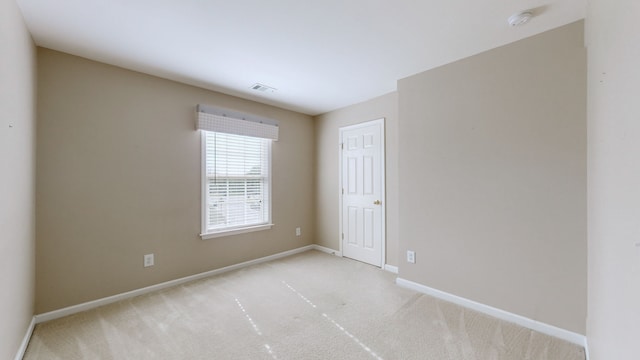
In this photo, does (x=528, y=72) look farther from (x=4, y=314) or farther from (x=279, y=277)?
(x=4, y=314)

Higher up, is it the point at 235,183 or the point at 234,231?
the point at 235,183

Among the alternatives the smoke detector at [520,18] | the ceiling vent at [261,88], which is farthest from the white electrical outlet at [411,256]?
the ceiling vent at [261,88]

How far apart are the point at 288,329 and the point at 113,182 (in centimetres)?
222

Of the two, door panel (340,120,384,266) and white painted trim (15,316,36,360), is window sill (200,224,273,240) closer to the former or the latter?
door panel (340,120,384,266)

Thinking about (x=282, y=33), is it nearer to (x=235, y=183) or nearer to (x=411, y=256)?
(x=235, y=183)

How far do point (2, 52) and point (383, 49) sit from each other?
2.52 meters

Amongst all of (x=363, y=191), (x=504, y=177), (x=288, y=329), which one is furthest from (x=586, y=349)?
(x=363, y=191)

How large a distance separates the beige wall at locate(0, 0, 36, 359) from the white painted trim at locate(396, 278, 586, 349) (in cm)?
317

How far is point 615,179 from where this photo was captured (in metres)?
1.14

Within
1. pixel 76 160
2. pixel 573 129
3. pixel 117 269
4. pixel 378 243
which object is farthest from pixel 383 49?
pixel 117 269

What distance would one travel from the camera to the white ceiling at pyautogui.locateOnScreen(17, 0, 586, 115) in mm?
1729

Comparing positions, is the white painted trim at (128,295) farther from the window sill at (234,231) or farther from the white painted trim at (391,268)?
the white painted trim at (391,268)

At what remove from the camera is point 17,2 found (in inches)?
66.0

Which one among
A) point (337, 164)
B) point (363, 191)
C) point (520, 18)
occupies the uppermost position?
point (520, 18)
